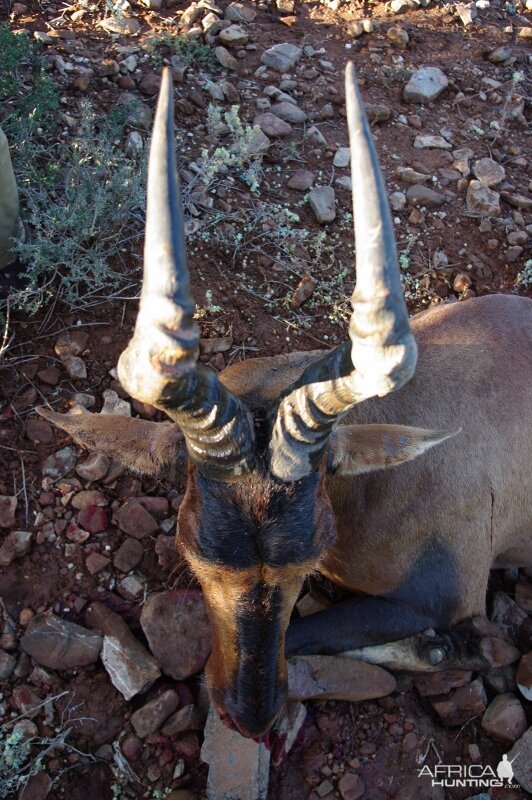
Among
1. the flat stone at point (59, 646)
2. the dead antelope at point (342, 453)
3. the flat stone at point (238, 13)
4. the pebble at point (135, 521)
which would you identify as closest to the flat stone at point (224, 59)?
the flat stone at point (238, 13)

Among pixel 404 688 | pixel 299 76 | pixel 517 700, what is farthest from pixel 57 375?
pixel 299 76

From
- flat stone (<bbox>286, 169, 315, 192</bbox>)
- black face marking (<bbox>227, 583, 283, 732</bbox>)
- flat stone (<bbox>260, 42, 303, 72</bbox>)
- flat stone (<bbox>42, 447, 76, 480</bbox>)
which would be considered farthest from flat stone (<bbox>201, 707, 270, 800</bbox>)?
flat stone (<bbox>260, 42, 303, 72</bbox>)

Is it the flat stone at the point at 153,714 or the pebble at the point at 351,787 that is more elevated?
the flat stone at the point at 153,714

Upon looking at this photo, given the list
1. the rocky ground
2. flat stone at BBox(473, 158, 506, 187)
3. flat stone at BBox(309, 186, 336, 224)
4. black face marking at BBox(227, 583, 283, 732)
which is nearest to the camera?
black face marking at BBox(227, 583, 283, 732)

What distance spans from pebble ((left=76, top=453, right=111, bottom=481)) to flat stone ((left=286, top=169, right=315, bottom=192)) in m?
3.65

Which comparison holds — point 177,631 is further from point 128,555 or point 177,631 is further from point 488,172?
point 488,172

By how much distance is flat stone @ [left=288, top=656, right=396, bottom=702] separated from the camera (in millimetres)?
5156

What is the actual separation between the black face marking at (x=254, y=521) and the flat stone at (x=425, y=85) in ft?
21.8

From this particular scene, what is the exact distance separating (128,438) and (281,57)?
606 centimetres

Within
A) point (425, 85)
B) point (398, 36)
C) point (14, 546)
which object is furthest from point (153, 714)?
point (398, 36)

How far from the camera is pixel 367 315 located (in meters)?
2.94

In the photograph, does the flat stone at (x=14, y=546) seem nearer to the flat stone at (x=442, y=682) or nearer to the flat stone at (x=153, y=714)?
the flat stone at (x=153, y=714)

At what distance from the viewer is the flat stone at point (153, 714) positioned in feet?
16.1

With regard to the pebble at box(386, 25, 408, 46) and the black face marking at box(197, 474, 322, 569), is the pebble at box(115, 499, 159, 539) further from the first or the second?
the pebble at box(386, 25, 408, 46)
